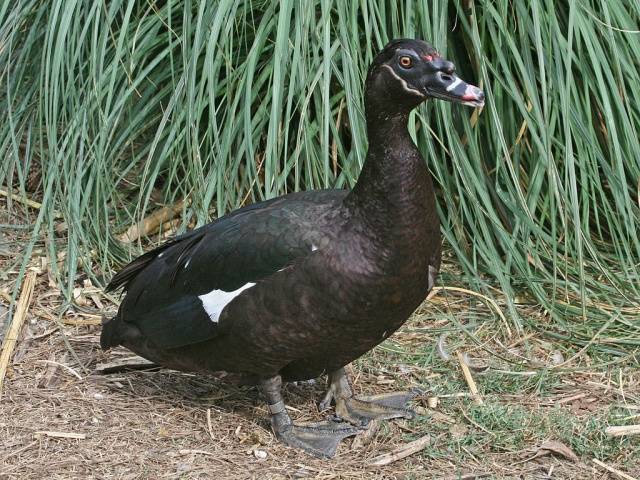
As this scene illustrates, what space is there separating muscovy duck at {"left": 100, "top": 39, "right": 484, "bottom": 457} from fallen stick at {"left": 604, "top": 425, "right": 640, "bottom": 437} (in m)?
0.60

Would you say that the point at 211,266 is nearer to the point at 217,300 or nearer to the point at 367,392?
the point at 217,300

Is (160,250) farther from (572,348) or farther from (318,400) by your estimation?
(572,348)

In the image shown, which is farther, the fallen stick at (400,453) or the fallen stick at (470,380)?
the fallen stick at (470,380)

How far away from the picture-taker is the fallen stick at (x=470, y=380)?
3.53 meters

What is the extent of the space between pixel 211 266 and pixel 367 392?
28.5 inches

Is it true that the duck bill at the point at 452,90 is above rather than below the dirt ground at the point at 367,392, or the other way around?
above

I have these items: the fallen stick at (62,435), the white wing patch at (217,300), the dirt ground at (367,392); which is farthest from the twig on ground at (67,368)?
the white wing patch at (217,300)

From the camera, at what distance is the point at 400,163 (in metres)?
3.11

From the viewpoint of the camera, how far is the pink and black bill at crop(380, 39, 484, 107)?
2.99 meters

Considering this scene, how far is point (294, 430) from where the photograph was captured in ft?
11.1

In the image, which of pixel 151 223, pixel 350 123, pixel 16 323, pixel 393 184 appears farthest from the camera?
pixel 151 223

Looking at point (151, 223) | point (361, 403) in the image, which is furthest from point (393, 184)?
point (151, 223)

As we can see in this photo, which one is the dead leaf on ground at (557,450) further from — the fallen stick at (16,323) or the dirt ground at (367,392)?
the fallen stick at (16,323)

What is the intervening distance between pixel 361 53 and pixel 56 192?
1282mm
